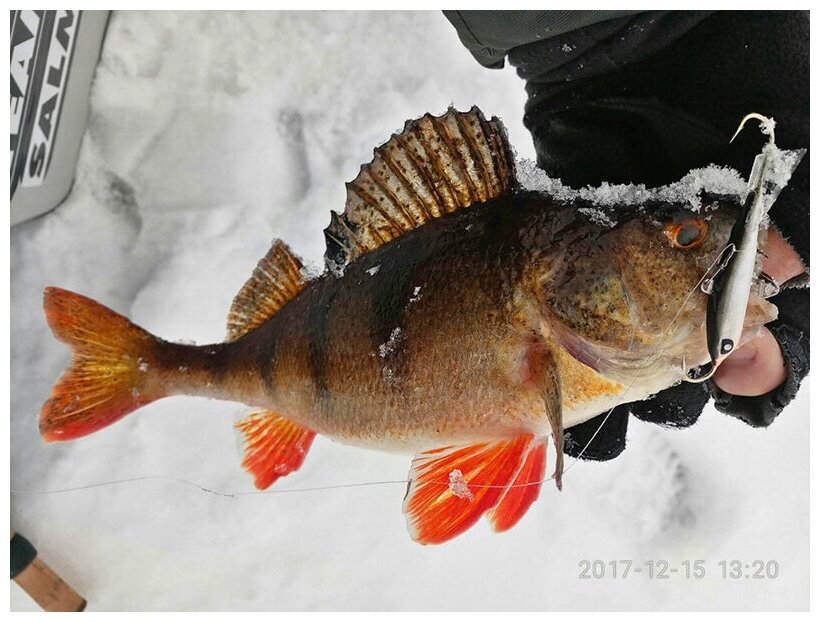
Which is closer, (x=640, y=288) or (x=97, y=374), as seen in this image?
(x=640, y=288)

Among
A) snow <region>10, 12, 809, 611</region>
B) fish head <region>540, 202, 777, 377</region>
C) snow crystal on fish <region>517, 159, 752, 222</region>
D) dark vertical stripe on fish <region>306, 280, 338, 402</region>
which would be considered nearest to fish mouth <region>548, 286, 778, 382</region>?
fish head <region>540, 202, 777, 377</region>

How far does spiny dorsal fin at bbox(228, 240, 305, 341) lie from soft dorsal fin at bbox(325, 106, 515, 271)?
0.11 m

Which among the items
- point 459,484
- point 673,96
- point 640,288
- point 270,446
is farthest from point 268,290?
point 673,96

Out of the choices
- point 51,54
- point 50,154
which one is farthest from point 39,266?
point 51,54

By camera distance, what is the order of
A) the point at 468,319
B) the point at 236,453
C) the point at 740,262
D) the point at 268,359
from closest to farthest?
the point at 740,262 < the point at 468,319 < the point at 268,359 < the point at 236,453

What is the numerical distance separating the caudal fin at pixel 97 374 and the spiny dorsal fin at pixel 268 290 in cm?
15

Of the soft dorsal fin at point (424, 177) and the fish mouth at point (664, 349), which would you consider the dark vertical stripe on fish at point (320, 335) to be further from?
the fish mouth at point (664, 349)

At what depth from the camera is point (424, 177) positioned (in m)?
0.71

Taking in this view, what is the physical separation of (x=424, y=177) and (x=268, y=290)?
0.30 meters

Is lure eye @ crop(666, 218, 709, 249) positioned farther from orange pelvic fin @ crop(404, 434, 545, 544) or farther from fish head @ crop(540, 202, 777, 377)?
orange pelvic fin @ crop(404, 434, 545, 544)

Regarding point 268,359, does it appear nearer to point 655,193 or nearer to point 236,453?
point 655,193

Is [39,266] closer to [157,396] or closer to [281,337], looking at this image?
[157,396]

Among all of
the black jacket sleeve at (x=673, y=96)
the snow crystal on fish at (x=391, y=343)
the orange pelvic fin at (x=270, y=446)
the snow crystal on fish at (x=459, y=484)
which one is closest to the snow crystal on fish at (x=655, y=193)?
the black jacket sleeve at (x=673, y=96)
